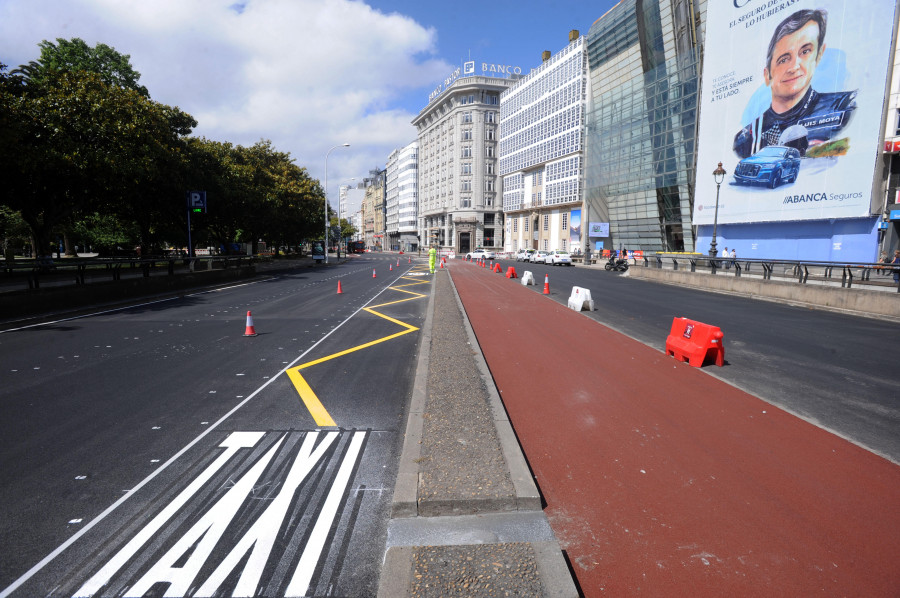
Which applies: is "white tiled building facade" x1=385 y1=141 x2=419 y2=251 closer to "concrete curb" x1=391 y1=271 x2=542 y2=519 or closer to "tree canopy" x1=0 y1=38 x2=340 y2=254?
"tree canopy" x1=0 y1=38 x2=340 y2=254

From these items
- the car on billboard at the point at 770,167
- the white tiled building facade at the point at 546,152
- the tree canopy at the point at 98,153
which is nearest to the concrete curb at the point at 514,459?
the tree canopy at the point at 98,153

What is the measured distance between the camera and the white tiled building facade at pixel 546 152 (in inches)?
2447

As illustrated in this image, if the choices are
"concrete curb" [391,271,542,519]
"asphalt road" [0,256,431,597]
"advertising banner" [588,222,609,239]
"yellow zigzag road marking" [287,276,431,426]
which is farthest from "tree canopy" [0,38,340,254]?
"advertising banner" [588,222,609,239]

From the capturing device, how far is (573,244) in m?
64.8

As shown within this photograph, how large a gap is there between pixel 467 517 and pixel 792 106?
1533 inches

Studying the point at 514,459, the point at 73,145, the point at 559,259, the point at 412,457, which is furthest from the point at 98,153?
the point at 559,259

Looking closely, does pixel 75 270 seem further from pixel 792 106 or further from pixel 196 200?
pixel 792 106

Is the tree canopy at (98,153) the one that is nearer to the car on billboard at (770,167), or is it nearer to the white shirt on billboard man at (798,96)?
the car on billboard at (770,167)

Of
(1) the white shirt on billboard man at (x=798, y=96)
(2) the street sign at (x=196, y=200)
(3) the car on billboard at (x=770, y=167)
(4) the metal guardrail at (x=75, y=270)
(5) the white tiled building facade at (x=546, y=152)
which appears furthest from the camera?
(5) the white tiled building facade at (x=546, y=152)

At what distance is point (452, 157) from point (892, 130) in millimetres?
72907

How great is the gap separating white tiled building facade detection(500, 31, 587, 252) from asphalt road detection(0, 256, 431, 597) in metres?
59.6

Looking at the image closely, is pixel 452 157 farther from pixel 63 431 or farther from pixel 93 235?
pixel 63 431

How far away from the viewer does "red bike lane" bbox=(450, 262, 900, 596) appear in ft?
10.3

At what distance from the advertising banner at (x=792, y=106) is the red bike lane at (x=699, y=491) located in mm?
30320
